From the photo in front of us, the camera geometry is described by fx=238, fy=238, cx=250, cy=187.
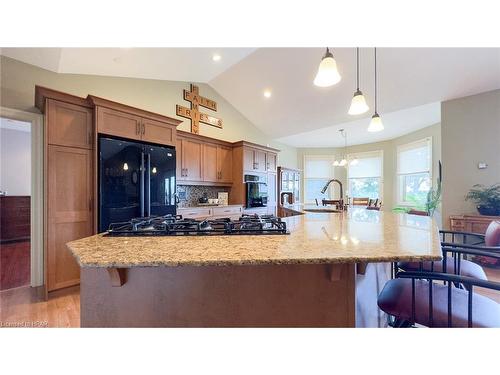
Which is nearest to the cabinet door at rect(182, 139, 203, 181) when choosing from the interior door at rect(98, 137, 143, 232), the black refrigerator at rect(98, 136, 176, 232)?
the black refrigerator at rect(98, 136, 176, 232)

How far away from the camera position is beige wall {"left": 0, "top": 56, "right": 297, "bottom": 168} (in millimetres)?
2562

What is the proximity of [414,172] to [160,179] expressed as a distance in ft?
20.0

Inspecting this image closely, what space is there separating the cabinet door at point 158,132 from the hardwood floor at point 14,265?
2.28m

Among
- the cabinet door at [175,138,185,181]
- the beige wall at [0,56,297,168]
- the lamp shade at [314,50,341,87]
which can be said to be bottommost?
the cabinet door at [175,138,185,181]

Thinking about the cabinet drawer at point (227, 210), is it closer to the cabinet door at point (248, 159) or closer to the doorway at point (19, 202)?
the cabinet door at point (248, 159)

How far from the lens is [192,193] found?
434 centimetres

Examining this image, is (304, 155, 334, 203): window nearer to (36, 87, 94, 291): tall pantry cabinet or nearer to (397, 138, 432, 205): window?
(397, 138, 432, 205): window

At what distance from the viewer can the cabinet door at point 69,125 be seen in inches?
96.0

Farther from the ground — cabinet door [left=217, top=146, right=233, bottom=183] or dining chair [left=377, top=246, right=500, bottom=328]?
cabinet door [left=217, top=146, right=233, bottom=183]

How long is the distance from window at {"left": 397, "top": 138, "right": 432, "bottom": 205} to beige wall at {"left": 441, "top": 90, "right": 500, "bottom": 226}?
1.63 m

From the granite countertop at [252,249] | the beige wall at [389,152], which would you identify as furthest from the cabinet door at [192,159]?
the beige wall at [389,152]
